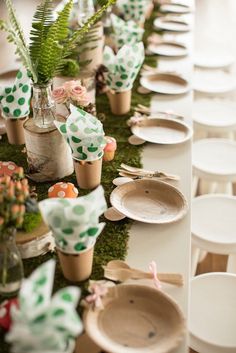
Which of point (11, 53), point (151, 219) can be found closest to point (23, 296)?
point (151, 219)

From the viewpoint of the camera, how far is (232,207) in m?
2.07

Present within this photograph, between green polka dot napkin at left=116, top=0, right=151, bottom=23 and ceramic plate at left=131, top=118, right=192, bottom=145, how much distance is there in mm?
1035

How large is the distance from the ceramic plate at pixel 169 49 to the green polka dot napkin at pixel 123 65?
695 millimetres

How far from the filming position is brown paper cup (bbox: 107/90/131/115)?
204 centimetres

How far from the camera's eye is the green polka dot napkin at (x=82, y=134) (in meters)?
1.47

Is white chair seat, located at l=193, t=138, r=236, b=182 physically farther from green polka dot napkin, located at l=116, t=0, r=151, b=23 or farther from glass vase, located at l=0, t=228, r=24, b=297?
glass vase, located at l=0, t=228, r=24, b=297

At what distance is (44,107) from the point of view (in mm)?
1590

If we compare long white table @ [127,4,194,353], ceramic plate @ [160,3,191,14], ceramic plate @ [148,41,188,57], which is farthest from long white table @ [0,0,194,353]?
ceramic plate @ [160,3,191,14]

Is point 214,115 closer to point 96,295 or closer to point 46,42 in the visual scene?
point 46,42

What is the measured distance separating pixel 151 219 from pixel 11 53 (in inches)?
68.1

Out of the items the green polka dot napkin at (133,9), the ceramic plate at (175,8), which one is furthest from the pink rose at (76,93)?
the ceramic plate at (175,8)

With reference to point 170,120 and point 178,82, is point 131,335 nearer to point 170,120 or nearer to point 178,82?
point 170,120

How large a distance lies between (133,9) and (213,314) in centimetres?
178

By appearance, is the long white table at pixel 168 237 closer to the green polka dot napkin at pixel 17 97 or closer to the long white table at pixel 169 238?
the long white table at pixel 169 238
